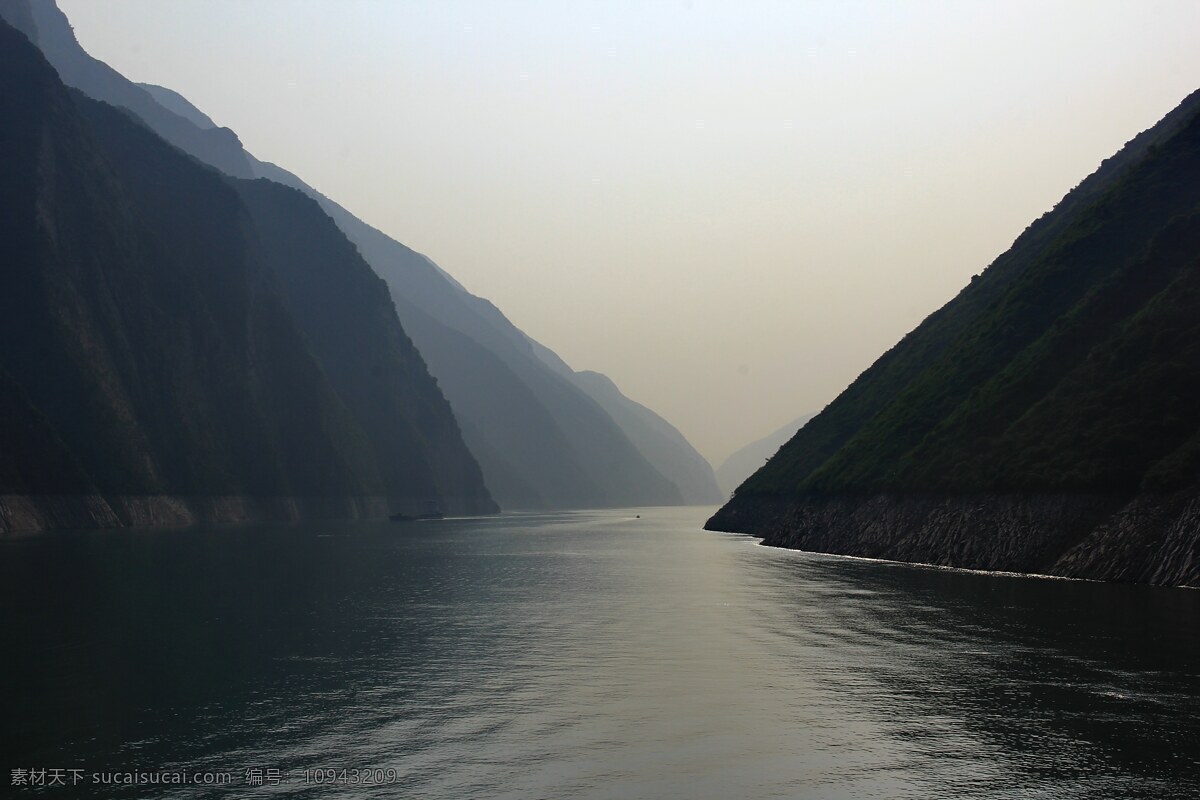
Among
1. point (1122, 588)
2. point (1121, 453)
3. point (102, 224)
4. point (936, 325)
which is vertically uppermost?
point (102, 224)

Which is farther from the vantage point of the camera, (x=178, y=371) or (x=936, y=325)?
(x=178, y=371)

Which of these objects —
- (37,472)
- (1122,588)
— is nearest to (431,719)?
(1122,588)

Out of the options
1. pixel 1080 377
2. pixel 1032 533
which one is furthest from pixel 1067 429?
pixel 1032 533

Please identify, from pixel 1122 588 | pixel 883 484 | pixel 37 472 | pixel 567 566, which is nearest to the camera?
pixel 1122 588

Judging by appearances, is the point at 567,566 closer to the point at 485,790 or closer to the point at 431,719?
the point at 431,719

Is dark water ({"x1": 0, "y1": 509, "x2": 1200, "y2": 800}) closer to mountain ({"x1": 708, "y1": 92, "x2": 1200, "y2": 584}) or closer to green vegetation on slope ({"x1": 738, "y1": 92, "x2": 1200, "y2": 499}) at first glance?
mountain ({"x1": 708, "y1": 92, "x2": 1200, "y2": 584})

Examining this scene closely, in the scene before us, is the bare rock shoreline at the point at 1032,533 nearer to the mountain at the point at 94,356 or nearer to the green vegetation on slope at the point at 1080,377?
the green vegetation on slope at the point at 1080,377

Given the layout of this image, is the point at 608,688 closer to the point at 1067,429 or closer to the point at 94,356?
the point at 1067,429
